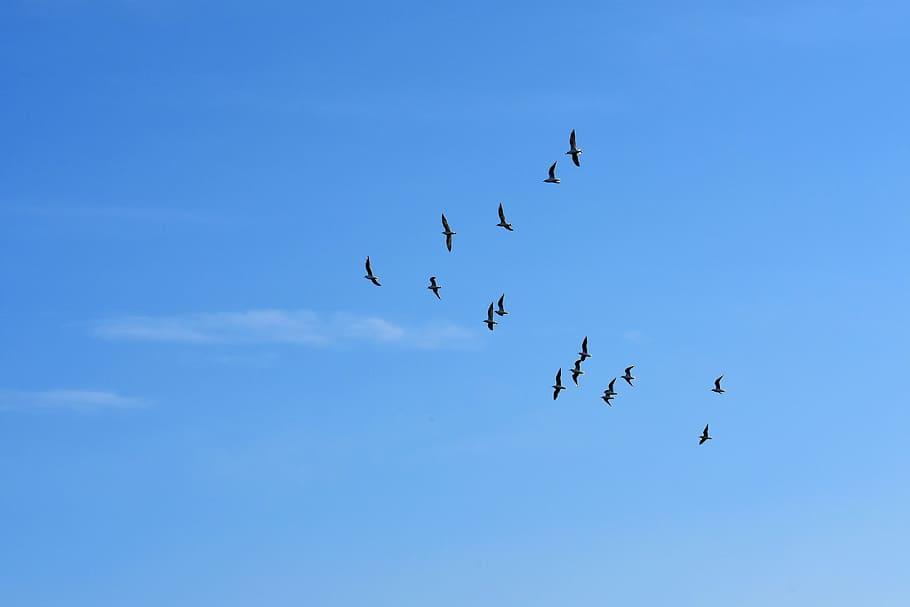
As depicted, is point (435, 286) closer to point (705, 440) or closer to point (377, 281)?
point (377, 281)

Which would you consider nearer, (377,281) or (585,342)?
(377,281)

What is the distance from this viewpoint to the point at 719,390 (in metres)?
190

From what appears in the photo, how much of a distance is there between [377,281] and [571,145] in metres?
24.3

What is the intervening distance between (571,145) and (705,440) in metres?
40.3

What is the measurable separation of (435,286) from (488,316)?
21.0 feet

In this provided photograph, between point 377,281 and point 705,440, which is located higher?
point 377,281

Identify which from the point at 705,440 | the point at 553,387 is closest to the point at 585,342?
the point at 553,387

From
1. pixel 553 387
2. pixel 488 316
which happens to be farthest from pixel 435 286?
pixel 553 387

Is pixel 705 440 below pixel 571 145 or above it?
below

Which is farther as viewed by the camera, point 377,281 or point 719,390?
point 719,390

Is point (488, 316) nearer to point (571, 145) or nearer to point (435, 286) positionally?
point (435, 286)

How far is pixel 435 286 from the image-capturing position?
18050 cm

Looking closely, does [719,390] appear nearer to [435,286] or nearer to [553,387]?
[553,387]

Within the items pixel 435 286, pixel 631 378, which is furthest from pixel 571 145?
pixel 631 378
